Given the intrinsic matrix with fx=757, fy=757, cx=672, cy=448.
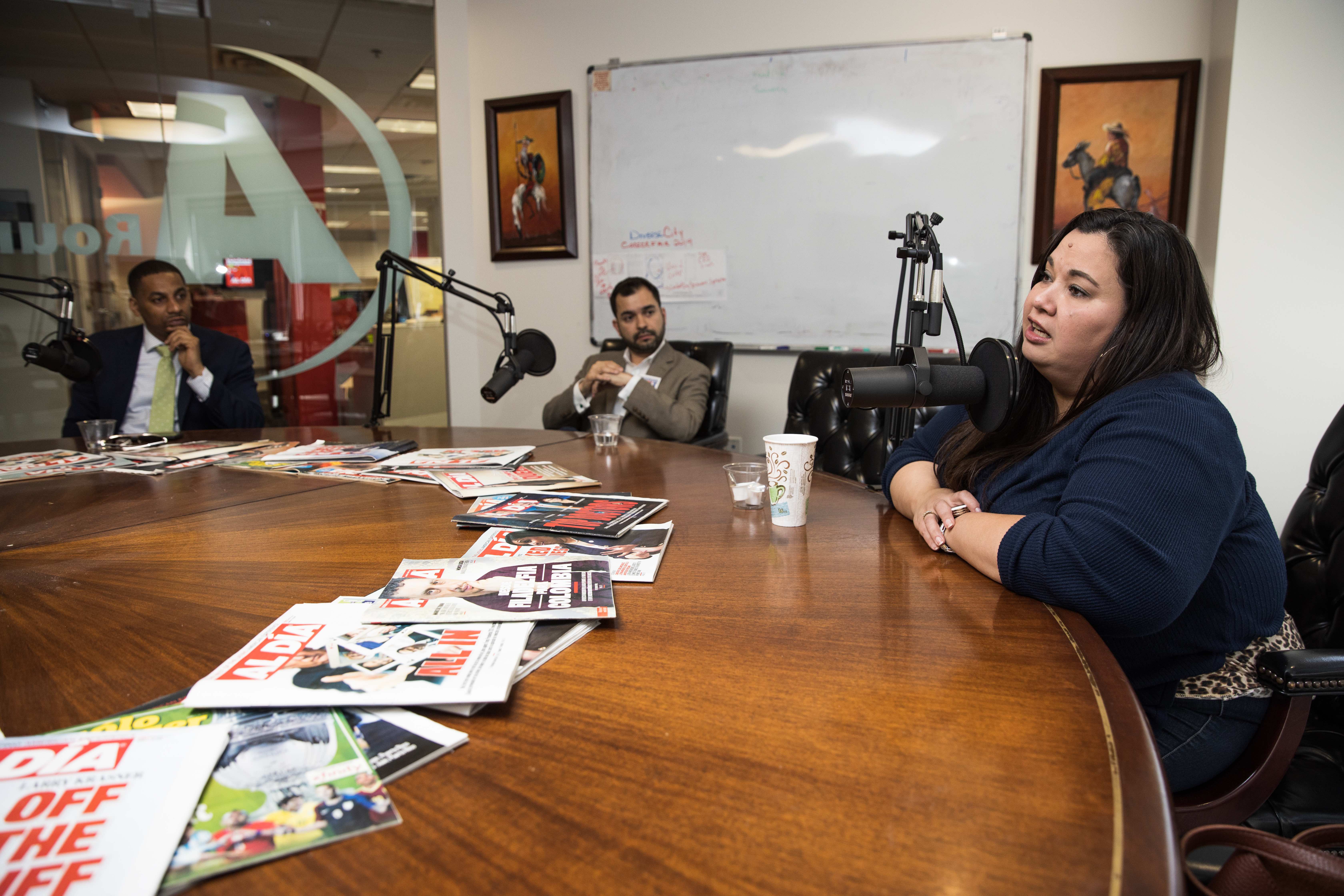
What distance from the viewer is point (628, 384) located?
256 centimetres

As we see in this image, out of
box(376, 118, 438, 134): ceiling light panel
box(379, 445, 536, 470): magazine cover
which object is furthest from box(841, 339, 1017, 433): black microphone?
box(376, 118, 438, 134): ceiling light panel

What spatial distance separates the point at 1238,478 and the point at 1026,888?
0.73m

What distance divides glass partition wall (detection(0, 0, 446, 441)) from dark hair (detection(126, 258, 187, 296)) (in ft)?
2.83

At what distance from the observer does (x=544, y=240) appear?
148 inches

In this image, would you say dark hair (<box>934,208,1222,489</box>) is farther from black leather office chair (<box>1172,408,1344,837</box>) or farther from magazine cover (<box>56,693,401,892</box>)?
magazine cover (<box>56,693,401,892</box>)

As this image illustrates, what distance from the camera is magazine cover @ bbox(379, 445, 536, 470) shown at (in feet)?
5.42

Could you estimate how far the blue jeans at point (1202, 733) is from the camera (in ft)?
3.11

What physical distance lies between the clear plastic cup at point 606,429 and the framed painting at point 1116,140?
6.91 feet

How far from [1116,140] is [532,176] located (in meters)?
2.57

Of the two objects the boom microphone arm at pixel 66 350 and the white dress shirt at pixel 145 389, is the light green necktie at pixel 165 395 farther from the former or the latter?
the boom microphone arm at pixel 66 350

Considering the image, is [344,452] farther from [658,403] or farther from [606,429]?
[658,403]

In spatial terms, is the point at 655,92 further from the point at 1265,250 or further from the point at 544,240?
the point at 1265,250

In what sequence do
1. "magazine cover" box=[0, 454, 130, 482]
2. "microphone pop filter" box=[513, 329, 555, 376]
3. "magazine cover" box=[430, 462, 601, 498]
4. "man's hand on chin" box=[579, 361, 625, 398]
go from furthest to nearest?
"man's hand on chin" box=[579, 361, 625, 398] < "microphone pop filter" box=[513, 329, 555, 376] < "magazine cover" box=[0, 454, 130, 482] < "magazine cover" box=[430, 462, 601, 498]

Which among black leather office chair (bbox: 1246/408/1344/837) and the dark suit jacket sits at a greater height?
the dark suit jacket
